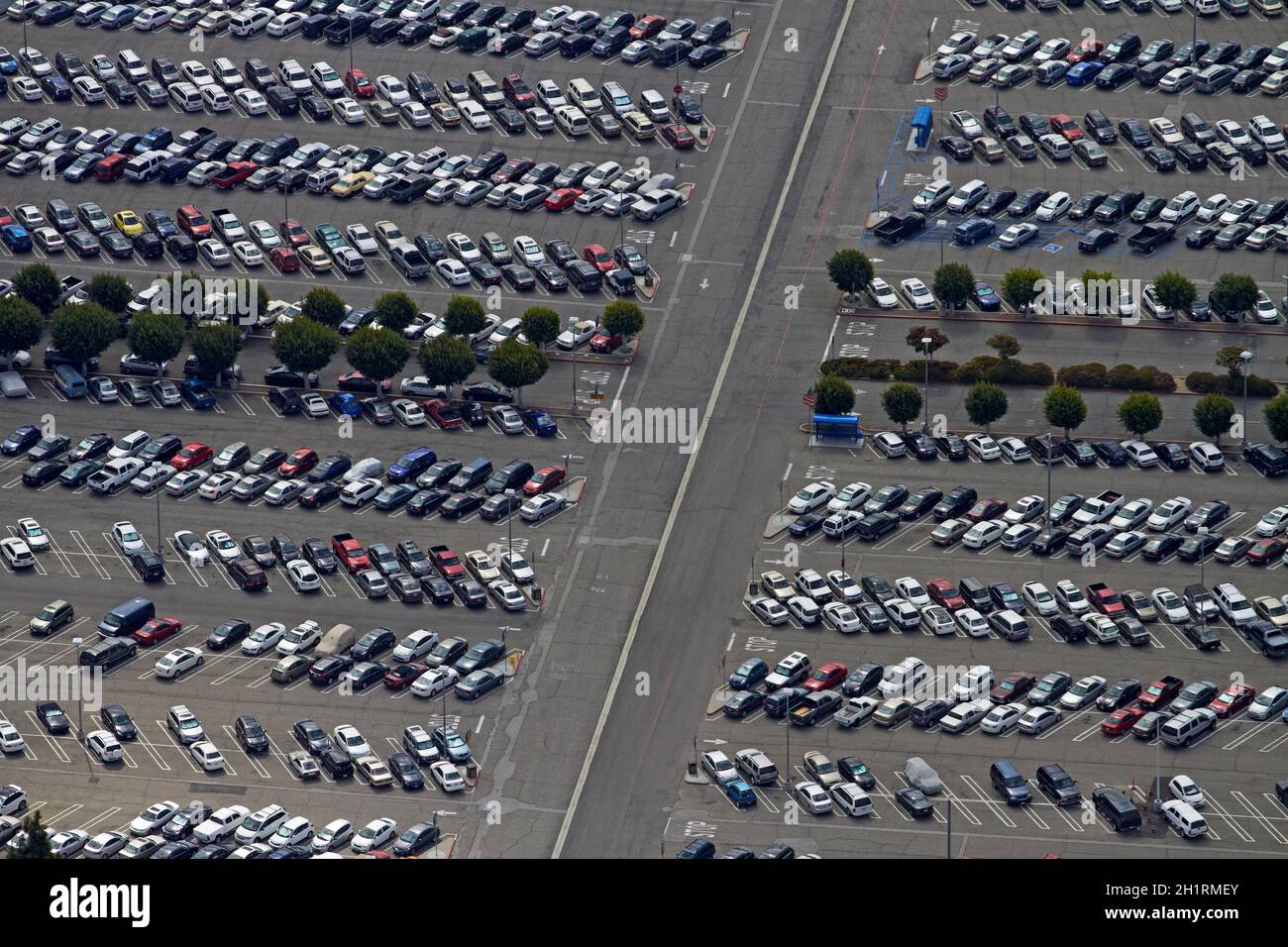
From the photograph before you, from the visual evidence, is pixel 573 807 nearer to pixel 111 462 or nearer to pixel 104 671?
pixel 104 671

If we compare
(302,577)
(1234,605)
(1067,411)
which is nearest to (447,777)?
(302,577)

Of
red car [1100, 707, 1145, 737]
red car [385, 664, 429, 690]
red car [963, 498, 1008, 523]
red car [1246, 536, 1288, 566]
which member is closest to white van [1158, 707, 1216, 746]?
red car [1100, 707, 1145, 737]

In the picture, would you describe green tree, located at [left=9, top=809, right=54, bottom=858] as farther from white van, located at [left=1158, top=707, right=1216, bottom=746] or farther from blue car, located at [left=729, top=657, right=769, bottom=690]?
white van, located at [left=1158, top=707, right=1216, bottom=746]

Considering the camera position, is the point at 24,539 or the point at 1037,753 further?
the point at 24,539

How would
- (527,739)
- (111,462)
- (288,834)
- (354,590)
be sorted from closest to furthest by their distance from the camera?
(288,834)
(527,739)
(354,590)
(111,462)

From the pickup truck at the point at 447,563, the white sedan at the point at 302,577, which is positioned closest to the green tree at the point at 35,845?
the white sedan at the point at 302,577

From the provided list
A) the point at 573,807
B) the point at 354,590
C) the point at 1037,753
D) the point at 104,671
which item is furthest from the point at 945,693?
the point at 104,671
